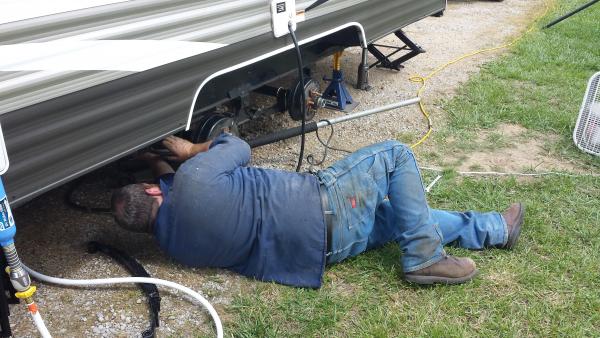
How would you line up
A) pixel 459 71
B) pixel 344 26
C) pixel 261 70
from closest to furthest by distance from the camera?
pixel 261 70 → pixel 344 26 → pixel 459 71

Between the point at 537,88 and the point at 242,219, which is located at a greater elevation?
the point at 242,219

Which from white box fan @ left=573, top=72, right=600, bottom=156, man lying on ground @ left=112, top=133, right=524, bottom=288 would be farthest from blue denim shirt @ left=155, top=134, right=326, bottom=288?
white box fan @ left=573, top=72, right=600, bottom=156

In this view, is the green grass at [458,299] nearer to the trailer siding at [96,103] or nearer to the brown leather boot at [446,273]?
the brown leather boot at [446,273]

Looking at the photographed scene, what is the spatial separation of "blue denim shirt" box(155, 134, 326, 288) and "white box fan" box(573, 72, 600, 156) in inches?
96.9

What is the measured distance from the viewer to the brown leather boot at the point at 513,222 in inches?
114

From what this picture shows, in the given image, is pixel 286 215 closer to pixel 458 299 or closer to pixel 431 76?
pixel 458 299

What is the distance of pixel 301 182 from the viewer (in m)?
2.58

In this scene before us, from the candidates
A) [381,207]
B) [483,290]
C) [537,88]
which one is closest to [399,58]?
[537,88]

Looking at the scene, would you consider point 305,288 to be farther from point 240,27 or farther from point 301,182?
point 240,27

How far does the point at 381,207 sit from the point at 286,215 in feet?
1.96

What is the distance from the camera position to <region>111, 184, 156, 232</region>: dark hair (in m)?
2.43

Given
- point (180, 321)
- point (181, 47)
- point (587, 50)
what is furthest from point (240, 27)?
point (587, 50)

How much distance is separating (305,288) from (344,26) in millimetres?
1982

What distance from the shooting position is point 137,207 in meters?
2.42
